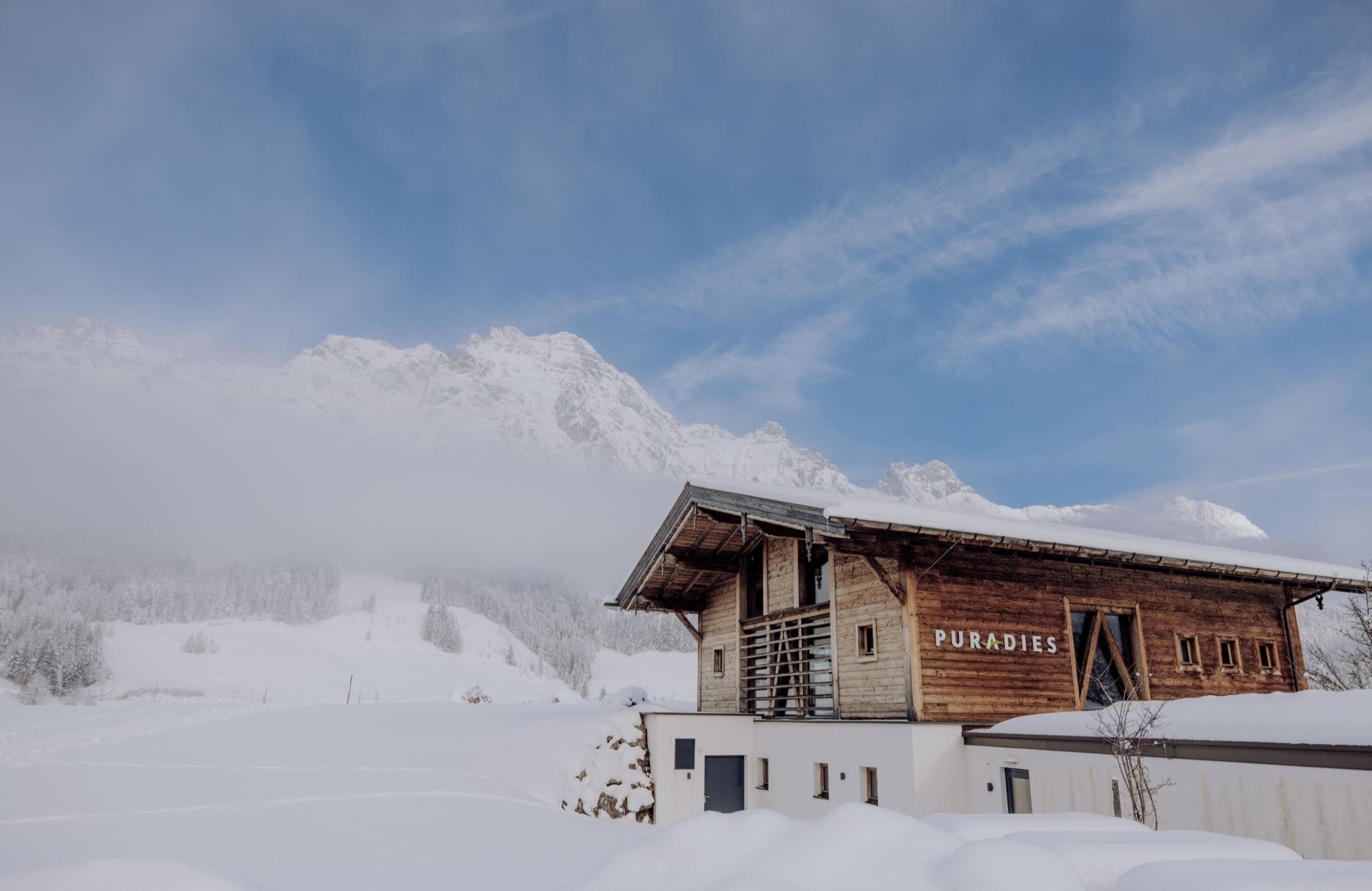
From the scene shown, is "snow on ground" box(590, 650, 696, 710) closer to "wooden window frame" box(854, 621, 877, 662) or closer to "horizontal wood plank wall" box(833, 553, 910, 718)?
"horizontal wood plank wall" box(833, 553, 910, 718)

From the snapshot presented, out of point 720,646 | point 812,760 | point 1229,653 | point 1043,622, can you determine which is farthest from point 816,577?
point 1229,653

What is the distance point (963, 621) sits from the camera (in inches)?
516

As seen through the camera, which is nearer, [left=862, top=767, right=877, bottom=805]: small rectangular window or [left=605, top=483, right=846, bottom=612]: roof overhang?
[left=862, top=767, right=877, bottom=805]: small rectangular window

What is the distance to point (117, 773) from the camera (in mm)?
12820

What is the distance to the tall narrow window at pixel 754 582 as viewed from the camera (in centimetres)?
1798

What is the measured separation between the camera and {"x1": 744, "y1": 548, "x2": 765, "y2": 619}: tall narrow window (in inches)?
708

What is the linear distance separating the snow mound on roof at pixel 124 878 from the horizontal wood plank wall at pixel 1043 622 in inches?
443

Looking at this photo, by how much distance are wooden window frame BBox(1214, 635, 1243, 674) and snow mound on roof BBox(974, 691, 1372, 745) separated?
608 cm

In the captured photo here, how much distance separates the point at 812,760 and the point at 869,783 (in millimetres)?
1429

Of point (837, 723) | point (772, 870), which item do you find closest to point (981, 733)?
point (837, 723)

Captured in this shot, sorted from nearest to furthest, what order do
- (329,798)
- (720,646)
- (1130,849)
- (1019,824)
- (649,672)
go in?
(1130,849) < (1019,824) < (329,798) < (720,646) < (649,672)

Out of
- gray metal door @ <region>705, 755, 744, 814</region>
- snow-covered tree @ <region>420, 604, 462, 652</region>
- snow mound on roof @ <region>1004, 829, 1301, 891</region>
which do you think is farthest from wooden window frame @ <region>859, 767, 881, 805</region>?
snow-covered tree @ <region>420, 604, 462, 652</region>

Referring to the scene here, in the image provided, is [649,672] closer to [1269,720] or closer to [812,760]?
[812,760]

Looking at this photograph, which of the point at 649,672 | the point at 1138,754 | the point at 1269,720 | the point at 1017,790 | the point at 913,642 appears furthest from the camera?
the point at 649,672
